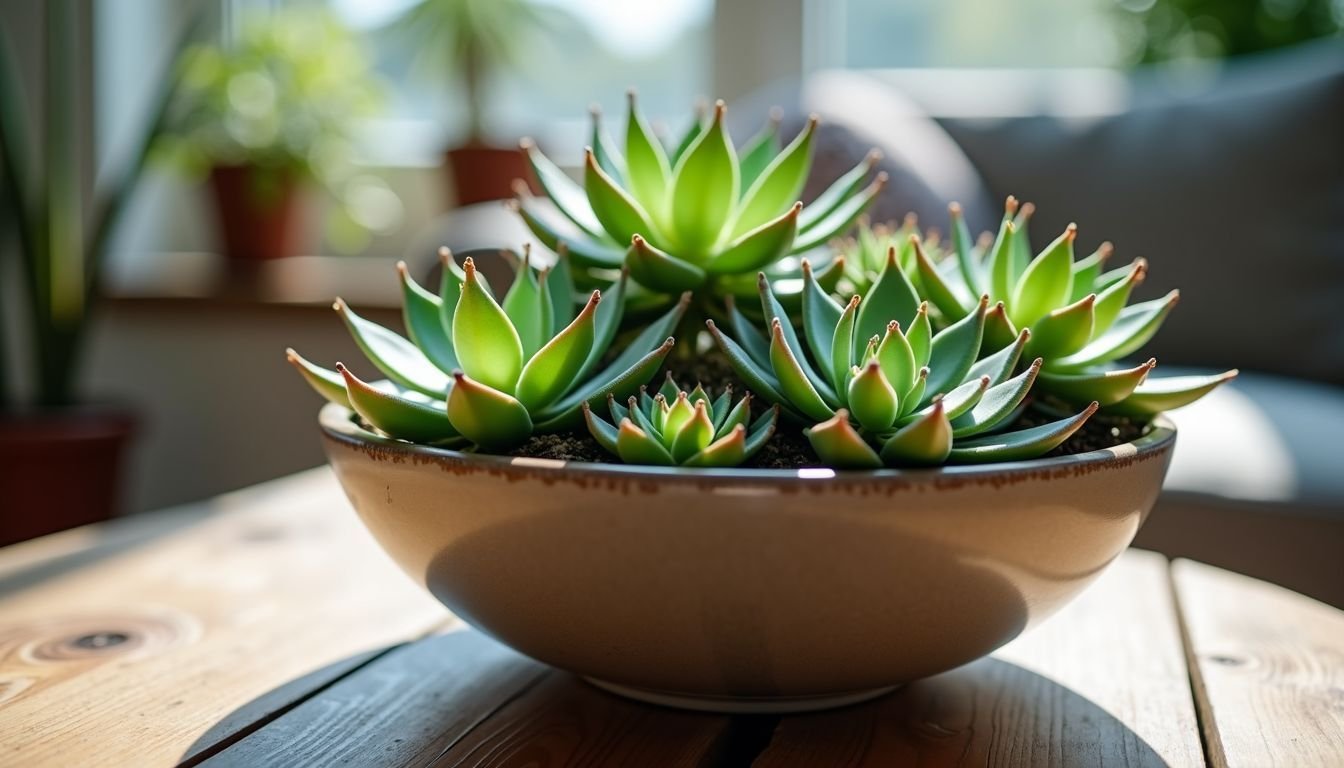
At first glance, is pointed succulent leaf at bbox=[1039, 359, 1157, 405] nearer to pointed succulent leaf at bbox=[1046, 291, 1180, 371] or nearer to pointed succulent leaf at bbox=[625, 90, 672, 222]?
pointed succulent leaf at bbox=[1046, 291, 1180, 371]

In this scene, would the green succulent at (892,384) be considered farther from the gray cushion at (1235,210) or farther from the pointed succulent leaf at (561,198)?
the gray cushion at (1235,210)

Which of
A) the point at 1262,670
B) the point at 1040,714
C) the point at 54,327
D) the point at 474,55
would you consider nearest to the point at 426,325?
the point at 1040,714

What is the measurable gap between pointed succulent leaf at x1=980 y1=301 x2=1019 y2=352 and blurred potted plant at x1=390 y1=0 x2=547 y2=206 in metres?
2.01

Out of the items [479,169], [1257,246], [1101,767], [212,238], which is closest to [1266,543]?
[1257,246]

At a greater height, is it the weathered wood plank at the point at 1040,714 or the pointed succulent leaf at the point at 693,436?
the pointed succulent leaf at the point at 693,436

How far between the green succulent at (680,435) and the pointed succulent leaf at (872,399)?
0.11 feet

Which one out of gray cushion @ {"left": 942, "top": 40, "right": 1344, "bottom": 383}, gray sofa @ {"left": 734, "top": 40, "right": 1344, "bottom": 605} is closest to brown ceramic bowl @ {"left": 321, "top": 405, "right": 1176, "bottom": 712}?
gray sofa @ {"left": 734, "top": 40, "right": 1344, "bottom": 605}

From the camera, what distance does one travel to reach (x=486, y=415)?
1.58 feet

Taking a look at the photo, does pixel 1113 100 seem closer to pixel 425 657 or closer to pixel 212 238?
pixel 425 657

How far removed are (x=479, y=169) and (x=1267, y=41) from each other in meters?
1.53

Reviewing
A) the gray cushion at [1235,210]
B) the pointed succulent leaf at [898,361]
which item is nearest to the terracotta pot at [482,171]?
the gray cushion at [1235,210]

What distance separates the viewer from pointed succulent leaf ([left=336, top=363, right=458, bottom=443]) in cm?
49

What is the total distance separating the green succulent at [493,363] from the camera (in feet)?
1.60

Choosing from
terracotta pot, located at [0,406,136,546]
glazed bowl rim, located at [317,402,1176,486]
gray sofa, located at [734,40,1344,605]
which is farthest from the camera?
terracotta pot, located at [0,406,136,546]
